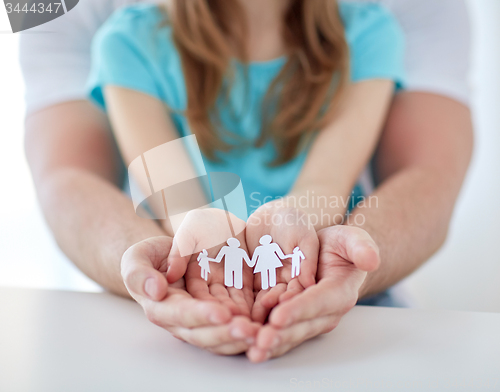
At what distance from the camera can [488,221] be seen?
31.4 inches

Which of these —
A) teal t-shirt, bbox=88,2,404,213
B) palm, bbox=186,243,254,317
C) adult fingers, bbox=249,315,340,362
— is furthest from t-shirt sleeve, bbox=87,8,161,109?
adult fingers, bbox=249,315,340,362

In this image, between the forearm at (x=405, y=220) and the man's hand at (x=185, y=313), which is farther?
the forearm at (x=405, y=220)

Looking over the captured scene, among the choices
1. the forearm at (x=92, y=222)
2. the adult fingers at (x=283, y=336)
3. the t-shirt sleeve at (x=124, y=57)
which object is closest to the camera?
the adult fingers at (x=283, y=336)

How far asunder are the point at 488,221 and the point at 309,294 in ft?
2.20

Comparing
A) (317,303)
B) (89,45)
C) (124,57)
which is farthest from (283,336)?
(89,45)

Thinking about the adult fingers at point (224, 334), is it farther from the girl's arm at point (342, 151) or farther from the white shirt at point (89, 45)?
the white shirt at point (89, 45)

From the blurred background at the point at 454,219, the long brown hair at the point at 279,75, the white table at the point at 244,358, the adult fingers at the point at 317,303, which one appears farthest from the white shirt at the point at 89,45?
the adult fingers at the point at 317,303

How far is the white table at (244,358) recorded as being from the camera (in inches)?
11.8

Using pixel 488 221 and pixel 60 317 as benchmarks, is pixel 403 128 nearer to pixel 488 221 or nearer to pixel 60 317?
pixel 488 221

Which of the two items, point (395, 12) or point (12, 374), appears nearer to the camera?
point (12, 374)

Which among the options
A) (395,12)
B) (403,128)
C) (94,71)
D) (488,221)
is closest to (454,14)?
(395,12)

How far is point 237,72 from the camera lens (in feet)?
2.41

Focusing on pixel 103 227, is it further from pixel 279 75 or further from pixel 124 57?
pixel 279 75

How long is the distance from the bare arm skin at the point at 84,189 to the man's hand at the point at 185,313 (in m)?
0.19
